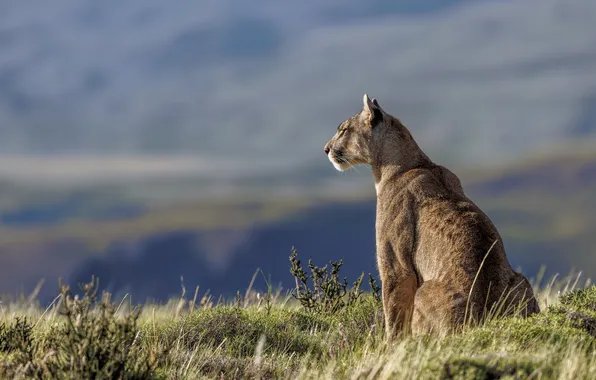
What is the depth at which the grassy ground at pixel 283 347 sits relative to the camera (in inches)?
257

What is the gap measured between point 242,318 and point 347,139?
9.37 feet

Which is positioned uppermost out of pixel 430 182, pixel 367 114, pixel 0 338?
pixel 367 114

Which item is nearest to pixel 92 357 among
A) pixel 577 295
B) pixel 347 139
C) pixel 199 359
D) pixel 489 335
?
pixel 199 359

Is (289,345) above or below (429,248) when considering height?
below

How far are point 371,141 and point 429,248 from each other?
2074 millimetres

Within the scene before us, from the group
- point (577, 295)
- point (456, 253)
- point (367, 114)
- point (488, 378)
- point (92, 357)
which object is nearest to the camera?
point (488, 378)

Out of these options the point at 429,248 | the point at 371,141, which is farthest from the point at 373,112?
the point at 429,248

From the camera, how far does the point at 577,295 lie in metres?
11.2

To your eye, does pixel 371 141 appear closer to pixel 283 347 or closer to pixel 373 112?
pixel 373 112

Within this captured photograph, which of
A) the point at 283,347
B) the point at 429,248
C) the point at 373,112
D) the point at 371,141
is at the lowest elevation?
the point at 283,347

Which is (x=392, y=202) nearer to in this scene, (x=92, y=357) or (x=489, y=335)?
(x=489, y=335)

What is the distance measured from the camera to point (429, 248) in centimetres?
866

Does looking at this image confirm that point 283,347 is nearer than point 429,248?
No

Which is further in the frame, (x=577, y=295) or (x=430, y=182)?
(x=577, y=295)
